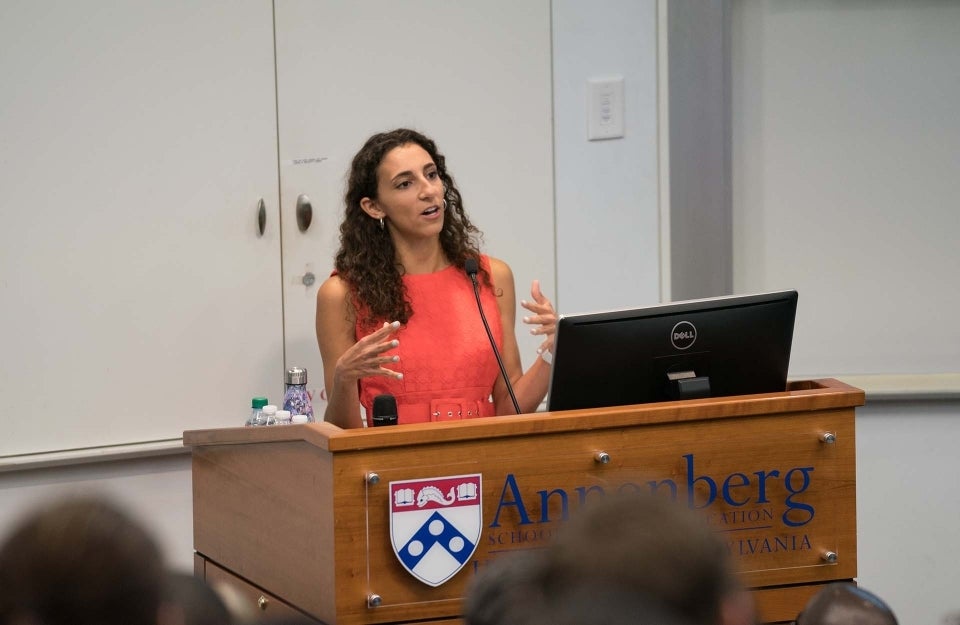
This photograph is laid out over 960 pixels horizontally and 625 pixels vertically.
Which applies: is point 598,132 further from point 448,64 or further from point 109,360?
point 109,360

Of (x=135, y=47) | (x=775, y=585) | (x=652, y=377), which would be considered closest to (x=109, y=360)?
(x=135, y=47)

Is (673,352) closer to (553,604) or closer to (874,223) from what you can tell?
(553,604)

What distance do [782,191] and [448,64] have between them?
4.04 ft

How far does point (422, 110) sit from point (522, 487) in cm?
210

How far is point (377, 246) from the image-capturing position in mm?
3248

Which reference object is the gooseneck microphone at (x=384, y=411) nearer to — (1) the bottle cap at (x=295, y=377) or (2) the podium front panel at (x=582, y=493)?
(2) the podium front panel at (x=582, y=493)

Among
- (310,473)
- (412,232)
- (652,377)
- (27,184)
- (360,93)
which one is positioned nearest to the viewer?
(310,473)

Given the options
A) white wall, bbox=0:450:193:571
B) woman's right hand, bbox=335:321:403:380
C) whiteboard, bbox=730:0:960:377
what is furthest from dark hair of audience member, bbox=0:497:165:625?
whiteboard, bbox=730:0:960:377

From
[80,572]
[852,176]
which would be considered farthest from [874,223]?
[80,572]

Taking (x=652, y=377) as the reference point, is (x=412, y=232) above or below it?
above

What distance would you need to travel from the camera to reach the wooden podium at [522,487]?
2092mm

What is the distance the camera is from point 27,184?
3.61 meters

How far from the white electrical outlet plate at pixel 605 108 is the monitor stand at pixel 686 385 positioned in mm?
1872

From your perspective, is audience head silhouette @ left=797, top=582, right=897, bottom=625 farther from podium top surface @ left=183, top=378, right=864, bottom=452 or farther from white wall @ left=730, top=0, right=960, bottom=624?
white wall @ left=730, top=0, right=960, bottom=624
